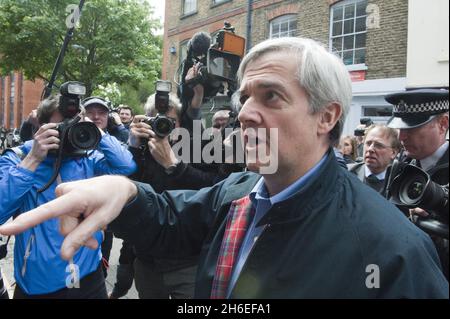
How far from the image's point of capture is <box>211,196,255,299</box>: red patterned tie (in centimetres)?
126

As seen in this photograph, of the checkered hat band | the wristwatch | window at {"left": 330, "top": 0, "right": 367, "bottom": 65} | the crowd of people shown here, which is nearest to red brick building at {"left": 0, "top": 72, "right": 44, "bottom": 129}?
window at {"left": 330, "top": 0, "right": 367, "bottom": 65}

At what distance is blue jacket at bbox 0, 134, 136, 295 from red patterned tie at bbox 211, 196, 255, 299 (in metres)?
1.26

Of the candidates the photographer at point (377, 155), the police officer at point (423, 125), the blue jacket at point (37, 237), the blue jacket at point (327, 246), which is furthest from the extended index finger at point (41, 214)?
the photographer at point (377, 155)

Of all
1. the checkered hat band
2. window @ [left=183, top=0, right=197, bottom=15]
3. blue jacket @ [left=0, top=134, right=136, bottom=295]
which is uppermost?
window @ [left=183, top=0, right=197, bottom=15]

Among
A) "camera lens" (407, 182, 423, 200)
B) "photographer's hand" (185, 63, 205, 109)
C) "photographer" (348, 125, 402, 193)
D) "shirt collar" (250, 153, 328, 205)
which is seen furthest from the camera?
"photographer" (348, 125, 402, 193)

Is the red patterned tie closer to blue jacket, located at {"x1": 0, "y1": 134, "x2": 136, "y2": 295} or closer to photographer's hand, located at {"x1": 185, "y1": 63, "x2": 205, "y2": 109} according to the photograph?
blue jacket, located at {"x1": 0, "y1": 134, "x2": 136, "y2": 295}

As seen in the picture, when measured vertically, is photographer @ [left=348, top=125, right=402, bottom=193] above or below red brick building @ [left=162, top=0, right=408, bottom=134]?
below

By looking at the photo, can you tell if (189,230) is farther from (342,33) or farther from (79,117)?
(342,33)

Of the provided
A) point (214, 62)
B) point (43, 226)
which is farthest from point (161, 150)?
point (43, 226)

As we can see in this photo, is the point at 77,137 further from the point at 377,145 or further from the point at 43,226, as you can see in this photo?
the point at 377,145

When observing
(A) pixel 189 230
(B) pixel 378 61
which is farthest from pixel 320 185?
(B) pixel 378 61

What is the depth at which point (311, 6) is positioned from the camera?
1134 cm

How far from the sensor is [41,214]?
3.03 feet

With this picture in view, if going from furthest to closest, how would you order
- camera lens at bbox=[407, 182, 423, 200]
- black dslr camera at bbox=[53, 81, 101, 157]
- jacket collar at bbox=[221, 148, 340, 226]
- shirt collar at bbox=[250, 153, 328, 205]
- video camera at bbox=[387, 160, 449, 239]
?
1. black dslr camera at bbox=[53, 81, 101, 157]
2. camera lens at bbox=[407, 182, 423, 200]
3. video camera at bbox=[387, 160, 449, 239]
4. shirt collar at bbox=[250, 153, 328, 205]
5. jacket collar at bbox=[221, 148, 340, 226]
